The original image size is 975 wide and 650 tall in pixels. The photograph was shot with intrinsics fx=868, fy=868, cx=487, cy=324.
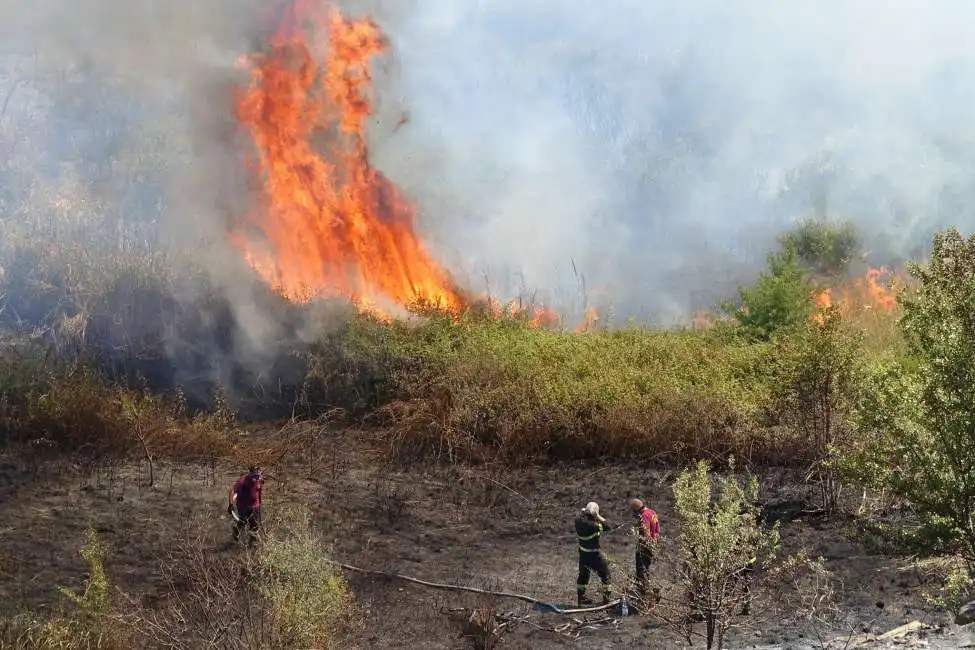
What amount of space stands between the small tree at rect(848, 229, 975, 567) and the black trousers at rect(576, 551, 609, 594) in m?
4.02

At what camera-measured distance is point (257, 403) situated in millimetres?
19859

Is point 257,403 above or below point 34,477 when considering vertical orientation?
above

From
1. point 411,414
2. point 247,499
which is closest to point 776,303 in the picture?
point 411,414

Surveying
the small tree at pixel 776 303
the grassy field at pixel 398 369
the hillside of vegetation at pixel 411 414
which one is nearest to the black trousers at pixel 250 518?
the hillside of vegetation at pixel 411 414

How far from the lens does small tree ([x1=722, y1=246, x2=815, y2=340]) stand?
2203 centimetres

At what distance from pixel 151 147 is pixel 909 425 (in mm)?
38234

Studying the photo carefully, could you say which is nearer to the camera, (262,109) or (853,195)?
(262,109)

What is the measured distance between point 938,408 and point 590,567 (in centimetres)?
498

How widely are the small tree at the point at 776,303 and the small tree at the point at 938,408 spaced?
15224 millimetres

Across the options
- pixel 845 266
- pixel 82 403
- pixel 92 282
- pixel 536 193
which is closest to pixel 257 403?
pixel 82 403

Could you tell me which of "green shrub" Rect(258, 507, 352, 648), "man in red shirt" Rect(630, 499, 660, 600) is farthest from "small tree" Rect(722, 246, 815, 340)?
"green shrub" Rect(258, 507, 352, 648)

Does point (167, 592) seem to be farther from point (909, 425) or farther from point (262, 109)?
point (262, 109)

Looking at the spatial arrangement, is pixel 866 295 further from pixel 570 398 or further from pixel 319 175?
pixel 319 175

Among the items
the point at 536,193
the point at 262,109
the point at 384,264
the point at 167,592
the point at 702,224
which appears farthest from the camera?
the point at 702,224
